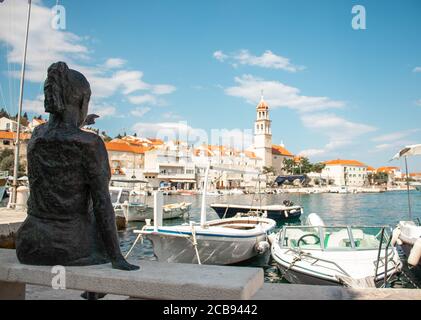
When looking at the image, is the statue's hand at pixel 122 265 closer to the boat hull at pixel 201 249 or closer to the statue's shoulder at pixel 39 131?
the statue's shoulder at pixel 39 131

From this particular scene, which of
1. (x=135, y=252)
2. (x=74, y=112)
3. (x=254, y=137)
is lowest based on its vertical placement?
(x=135, y=252)

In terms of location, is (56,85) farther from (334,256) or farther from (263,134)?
(263,134)

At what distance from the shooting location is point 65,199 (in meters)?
3.38

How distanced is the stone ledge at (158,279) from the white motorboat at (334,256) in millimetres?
6438

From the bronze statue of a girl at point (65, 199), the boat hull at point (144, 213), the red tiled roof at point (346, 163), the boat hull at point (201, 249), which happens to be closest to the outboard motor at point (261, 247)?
the boat hull at point (201, 249)

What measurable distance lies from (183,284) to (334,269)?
760 centimetres

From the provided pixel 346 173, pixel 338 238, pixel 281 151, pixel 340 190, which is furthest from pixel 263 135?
pixel 338 238

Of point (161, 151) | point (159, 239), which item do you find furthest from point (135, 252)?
point (161, 151)

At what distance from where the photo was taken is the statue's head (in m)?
3.49

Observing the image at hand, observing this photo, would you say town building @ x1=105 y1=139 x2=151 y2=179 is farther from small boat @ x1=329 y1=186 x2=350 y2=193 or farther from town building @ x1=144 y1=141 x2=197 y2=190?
small boat @ x1=329 y1=186 x2=350 y2=193

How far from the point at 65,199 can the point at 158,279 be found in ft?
3.94
